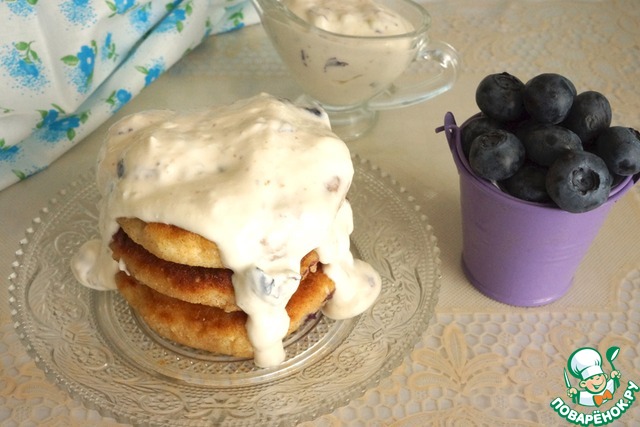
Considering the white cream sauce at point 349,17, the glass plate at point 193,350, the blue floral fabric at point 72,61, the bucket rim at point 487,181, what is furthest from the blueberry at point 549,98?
the blue floral fabric at point 72,61

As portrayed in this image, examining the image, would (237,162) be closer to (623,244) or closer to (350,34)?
(350,34)

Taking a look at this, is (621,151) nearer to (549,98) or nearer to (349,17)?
(549,98)

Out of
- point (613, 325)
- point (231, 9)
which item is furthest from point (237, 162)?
point (231, 9)

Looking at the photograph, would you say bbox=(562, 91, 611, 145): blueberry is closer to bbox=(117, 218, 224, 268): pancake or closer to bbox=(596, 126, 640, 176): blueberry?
bbox=(596, 126, 640, 176): blueberry

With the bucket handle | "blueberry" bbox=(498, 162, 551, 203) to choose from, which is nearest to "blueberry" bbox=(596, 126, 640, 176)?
"blueberry" bbox=(498, 162, 551, 203)

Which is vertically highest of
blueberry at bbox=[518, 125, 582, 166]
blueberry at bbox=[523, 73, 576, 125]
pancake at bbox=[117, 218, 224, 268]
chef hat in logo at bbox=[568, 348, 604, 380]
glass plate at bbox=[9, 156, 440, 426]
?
blueberry at bbox=[523, 73, 576, 125]

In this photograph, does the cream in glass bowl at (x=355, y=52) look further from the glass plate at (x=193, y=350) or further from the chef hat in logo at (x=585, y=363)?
the chef hat in logo at (x=585, y=363)
